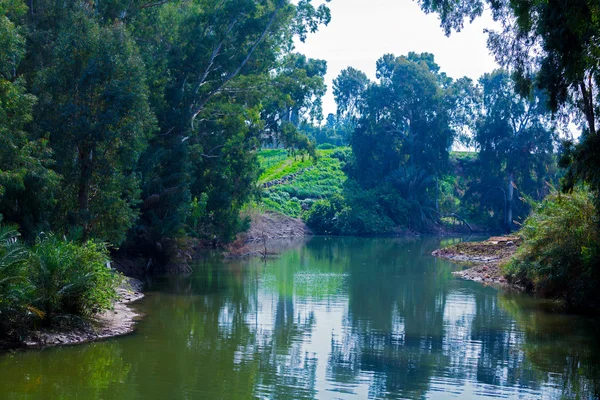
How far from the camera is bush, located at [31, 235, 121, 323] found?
49.4 ft

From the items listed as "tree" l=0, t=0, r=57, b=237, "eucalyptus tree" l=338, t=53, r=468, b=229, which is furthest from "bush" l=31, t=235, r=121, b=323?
"eucalyptus tree" l=338, t=53, r=468, b=229

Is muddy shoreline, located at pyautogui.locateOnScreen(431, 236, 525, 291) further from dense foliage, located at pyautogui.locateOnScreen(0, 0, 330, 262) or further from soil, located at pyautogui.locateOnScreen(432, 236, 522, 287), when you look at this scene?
dense foliage, located at pyautogui.locateOnScreen(0, 0, 330, 262)

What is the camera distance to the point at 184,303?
22.0 meters

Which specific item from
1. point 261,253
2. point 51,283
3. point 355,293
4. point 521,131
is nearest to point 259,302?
point 355,293

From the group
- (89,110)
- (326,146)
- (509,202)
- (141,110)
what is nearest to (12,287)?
(89,110)

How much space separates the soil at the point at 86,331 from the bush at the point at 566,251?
42.7 ft

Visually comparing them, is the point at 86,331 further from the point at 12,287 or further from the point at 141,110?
the point at 141,110

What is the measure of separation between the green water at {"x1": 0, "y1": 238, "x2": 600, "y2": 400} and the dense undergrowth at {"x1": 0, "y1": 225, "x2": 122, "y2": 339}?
0.95m

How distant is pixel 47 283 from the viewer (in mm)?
15102

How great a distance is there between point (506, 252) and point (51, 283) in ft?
78.3

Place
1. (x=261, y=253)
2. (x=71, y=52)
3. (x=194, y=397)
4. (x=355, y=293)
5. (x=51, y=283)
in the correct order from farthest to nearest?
(x=261, y=253), (x=355, y=293), (x=71, y=52), (x=51, y=283), (x=194, y=397)

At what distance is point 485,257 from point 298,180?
39676 mm

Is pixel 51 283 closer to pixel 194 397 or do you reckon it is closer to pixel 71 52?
pixel 194 397

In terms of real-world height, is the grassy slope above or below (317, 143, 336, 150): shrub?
below
